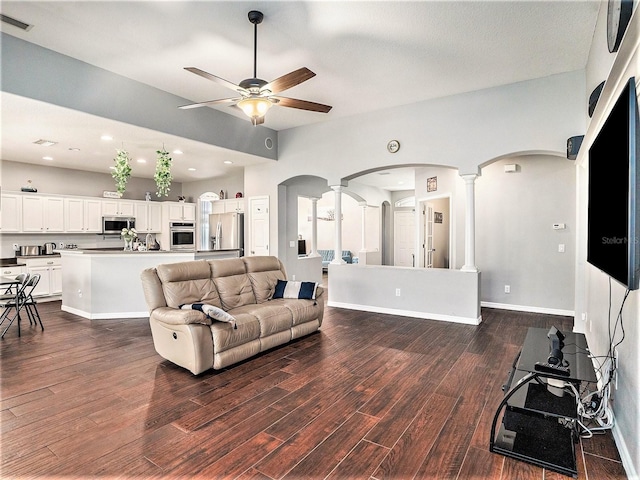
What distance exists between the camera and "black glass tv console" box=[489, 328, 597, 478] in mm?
2041

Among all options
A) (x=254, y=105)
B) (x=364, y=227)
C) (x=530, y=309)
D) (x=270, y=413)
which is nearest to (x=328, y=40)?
(x=254, y=105)

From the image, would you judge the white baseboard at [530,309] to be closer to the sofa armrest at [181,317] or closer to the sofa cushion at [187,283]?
the sofa cushion at [187,283]

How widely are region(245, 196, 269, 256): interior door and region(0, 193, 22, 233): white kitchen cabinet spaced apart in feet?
13.8

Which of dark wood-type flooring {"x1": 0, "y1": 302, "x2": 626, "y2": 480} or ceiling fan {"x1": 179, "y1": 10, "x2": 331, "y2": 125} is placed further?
ceiling fan {"x1": 179, "y1": 10, "x2": 331, "y2": 125}

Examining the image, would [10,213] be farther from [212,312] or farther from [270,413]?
[270,413]

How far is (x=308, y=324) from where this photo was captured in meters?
4.40

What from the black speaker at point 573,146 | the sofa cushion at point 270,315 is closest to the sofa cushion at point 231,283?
the sofa cushion at point 270,315

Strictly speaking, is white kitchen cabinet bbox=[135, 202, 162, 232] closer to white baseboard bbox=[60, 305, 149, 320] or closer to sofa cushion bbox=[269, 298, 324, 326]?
white baseboard bbox=[60, 305, 149, 320]

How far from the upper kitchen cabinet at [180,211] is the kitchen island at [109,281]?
10.1 ft

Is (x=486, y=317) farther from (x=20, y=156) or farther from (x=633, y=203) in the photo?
(x=20, y=156)

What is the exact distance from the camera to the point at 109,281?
540 centimetres

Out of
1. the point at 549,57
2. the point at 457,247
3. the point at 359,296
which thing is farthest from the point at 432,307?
the point at 549,57

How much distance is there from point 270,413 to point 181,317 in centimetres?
120

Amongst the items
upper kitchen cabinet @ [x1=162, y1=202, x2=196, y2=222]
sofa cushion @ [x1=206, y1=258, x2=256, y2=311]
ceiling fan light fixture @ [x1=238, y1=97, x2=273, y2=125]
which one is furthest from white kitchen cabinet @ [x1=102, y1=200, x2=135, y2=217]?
ceiling fan light fixture @ [x1=238, y1=97, x2=273, y2=125]
